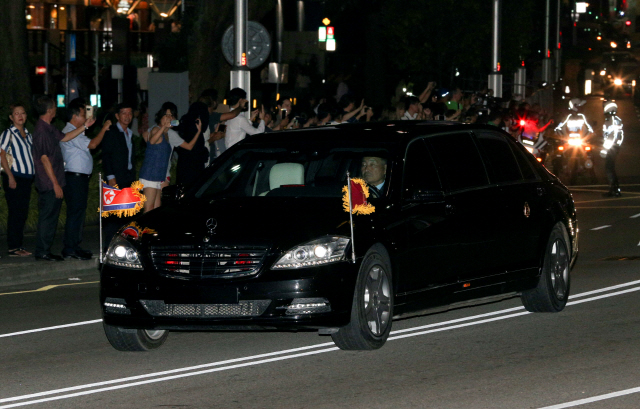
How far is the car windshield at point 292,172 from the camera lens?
931 cm

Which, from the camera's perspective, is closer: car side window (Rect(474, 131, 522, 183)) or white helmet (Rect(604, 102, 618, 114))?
car side window (Rect(474, 131, 522, 183))

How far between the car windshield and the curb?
459cm

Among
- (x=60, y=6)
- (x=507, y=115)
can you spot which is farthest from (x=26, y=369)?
(x=60, y=6)

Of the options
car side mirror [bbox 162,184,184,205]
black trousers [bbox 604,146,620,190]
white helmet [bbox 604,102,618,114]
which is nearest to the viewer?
car side mirror [bbox 162,184,184,205]

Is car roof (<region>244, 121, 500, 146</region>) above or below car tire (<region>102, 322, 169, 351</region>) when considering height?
above

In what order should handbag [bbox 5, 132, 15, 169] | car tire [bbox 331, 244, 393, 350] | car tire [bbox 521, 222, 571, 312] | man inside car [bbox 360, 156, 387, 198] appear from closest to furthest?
1. car tire [bbox 331, 244, 393, 350]
2. man inside car [bbox 360, 156, 387, 198]
3. car tire [bbox 521, 222, 571, 312]
4. handbag [bbox 5, 132, 15, 169]

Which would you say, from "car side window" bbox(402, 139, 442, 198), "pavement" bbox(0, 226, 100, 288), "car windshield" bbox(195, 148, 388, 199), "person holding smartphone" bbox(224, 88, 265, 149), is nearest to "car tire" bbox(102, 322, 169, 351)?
"car windshield" bbox(195, 148, 388, 199)

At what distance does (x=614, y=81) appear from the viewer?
9150 centimetres

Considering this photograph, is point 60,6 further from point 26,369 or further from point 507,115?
point 26,369

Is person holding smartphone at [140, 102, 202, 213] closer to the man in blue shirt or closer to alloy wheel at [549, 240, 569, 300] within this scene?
the man in blue shirt

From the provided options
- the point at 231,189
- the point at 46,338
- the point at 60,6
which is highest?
the point at 60,6

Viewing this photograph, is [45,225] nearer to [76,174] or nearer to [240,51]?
[76,174]

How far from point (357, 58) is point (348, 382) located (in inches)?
2063

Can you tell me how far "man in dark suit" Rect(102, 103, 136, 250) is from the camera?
46.1 ft
